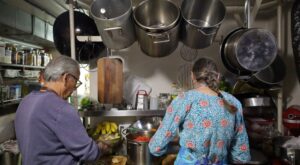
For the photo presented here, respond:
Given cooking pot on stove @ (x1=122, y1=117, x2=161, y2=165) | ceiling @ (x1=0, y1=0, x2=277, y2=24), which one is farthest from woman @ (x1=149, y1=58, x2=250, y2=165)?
ceiling @ (x1=0, y1=0, x2=277, y2=24)

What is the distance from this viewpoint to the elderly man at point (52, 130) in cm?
89

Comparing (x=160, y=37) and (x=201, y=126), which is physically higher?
(x=160, y=37)

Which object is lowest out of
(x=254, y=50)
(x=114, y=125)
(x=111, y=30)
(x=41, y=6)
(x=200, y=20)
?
(x=114, y=125)

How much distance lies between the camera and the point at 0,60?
2521 millimetres

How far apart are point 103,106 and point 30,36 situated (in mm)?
1751

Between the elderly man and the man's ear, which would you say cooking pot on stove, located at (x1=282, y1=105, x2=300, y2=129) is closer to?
the elderly man

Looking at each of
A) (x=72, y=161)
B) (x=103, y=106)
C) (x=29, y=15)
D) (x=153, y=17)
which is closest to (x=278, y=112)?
(x=153, y=17)

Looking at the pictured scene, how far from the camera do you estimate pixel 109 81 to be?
4.78 ft

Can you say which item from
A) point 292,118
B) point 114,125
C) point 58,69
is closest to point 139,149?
point 114,125

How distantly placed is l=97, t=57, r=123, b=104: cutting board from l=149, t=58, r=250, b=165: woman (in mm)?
513

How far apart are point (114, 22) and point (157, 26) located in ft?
A: 1.04

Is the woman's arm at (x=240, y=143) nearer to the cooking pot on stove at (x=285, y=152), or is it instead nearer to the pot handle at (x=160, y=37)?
the cooking pot on stove at (x=285, y=152)

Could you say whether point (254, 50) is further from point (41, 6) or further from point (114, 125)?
point (41, 6)

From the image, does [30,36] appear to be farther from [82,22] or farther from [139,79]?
[139,79]
